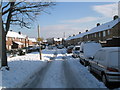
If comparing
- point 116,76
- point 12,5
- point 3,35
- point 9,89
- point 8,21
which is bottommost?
point 9,89

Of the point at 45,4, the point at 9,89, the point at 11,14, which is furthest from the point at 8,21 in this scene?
the point at 9,89

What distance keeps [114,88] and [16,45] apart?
6167cm

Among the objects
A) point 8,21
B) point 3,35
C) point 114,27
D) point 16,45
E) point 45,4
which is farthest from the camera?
point 16,45

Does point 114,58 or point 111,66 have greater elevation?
point 114,58

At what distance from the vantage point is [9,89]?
732 centimetres

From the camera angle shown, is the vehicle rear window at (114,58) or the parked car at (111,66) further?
the vehicle rear window at (114,58)

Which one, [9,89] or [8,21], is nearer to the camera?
[9,89]

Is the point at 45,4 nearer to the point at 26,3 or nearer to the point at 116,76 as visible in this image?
the point at 26,3

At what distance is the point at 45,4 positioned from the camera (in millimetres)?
13703

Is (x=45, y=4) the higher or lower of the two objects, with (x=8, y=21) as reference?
Result: higher

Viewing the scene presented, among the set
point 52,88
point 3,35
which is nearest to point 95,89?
point 52,88

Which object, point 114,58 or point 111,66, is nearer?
point 111,66

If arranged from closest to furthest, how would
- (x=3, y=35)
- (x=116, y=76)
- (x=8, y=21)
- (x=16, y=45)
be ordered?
(x=116, y=76) < (x=3, y=35) < (x=8, y=21) < (x=16, y=45)

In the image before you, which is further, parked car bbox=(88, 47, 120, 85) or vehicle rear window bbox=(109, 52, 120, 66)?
vehicle rear window bbox=(109, 52, 120, 66)
